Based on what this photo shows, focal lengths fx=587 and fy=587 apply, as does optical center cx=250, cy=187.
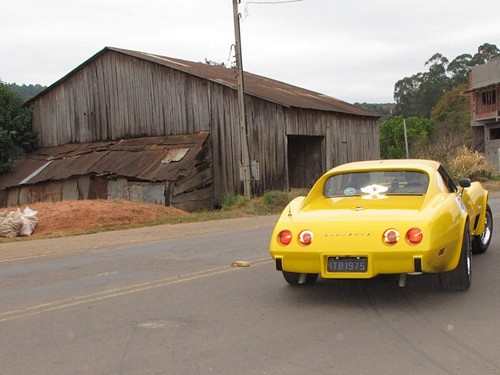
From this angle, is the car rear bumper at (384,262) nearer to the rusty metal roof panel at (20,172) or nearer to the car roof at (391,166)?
the car roof at (391,166)

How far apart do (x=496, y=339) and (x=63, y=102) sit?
98.8 feet

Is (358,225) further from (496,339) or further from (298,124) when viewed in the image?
(298,124)

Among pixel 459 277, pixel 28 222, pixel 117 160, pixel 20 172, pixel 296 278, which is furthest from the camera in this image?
pixel 20 172

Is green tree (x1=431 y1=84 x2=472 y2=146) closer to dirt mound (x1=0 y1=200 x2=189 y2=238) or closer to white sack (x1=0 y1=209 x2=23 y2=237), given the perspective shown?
dirt mound (x1=0 y1=200 x2=189 y2=238)

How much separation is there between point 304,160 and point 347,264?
77.4 ft

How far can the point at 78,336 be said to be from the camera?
204 inches

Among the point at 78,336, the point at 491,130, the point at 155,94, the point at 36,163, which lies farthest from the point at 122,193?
the point at 491,130

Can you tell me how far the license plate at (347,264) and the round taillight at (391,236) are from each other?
0.27 m

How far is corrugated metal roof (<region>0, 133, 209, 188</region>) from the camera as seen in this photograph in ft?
79.0

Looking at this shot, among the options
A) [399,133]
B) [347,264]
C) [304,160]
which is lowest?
[347,264]

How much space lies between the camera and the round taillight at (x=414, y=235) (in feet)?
18.0

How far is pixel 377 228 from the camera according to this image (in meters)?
5.63

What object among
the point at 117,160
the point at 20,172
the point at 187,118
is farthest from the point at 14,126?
the point at 187,118

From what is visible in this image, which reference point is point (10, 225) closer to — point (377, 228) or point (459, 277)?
point (377, 228)
